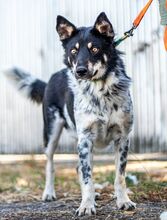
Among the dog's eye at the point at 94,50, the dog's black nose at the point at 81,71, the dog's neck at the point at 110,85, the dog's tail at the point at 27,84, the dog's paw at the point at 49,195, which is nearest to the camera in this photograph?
the dog's black nose at the point at 81,71

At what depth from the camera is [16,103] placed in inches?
333

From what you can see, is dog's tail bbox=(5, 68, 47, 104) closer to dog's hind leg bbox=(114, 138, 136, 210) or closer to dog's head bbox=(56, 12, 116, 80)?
dog's head bbox=(56, 12, 116, 80)

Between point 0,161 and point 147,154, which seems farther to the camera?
point 0,161

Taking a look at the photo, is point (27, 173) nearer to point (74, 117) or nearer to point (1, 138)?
point (1, 138)

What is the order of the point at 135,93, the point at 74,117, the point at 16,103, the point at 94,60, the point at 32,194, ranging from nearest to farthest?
the point at 94,60 < the point at 74,117 < the point at 32,194 < the point at 135,93 < the point at 16,103

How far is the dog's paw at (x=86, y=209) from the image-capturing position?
16.3 ft

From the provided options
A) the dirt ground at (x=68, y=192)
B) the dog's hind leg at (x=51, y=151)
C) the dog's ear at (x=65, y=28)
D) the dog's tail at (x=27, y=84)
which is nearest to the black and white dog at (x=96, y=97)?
the dog's ear at (x=65, y=28)

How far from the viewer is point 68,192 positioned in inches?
259

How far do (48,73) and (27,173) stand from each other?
4.09ft

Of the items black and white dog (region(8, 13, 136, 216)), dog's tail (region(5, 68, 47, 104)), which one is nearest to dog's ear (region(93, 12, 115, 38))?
black and white dog (region(8, 13, 136, 216))

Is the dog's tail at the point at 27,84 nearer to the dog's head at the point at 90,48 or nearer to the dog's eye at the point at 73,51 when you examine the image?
the dog's head at the point at 90,48

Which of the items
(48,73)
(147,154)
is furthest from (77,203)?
(48,73)

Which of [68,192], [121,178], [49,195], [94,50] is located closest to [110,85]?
[94,50]

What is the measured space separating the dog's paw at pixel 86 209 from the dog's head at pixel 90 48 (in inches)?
37.0
